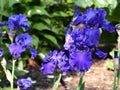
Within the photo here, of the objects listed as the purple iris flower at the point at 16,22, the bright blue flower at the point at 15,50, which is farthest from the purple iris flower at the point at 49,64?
the purple iris flower at the point at 16,22

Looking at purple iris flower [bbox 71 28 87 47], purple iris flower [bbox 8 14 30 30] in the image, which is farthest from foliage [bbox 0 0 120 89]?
purple iris flower [bbox 71 28 87 47]

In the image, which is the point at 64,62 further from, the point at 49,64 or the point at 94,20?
the point at 94,20

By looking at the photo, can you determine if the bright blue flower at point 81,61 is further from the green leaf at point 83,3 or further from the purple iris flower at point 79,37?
the green leaf at point 83,3

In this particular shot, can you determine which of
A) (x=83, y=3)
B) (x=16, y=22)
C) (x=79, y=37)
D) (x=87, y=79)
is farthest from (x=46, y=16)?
(x=79, y=37)

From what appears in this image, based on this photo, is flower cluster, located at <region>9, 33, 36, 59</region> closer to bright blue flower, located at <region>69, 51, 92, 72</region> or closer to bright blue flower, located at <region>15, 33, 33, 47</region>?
bright blue flower, located at <region>15, 33, 33, 47</region>

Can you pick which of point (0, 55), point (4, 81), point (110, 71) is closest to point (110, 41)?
point (110, 71)

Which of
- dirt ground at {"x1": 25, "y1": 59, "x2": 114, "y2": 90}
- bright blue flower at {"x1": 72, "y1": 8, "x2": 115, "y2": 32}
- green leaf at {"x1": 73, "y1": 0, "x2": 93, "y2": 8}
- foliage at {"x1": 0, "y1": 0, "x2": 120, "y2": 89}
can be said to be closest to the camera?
bright blue flower at {"x1": 72, "y1": 8, "x2": 115, "y2": 32}
